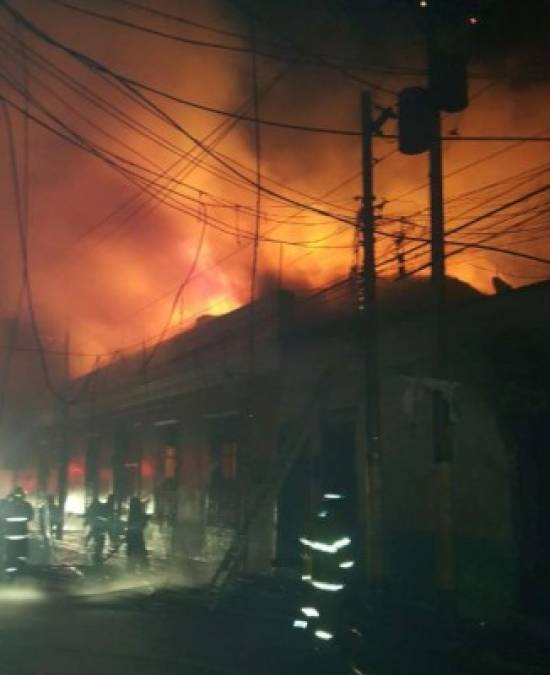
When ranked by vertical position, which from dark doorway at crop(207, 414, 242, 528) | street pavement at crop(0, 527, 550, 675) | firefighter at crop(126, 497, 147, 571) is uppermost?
dark doorway at crop(207, 414, 242, 528)

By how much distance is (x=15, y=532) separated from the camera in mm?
13289

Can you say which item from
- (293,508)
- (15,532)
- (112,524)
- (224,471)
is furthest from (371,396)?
(112,524)

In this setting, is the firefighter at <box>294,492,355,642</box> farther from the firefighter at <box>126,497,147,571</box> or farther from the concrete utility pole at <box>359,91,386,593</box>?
the firefighter at <box>126,497,147,571</box>

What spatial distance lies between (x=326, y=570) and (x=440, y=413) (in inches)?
77.9

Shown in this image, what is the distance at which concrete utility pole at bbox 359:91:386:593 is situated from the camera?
Result: 9.66m

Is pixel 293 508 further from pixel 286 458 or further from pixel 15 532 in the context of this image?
pixel 15 532

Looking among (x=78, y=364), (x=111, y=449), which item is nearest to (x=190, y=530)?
(x=111, y=449)

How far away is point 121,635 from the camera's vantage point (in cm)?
838

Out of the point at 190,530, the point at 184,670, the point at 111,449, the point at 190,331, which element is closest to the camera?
the point at 184,670

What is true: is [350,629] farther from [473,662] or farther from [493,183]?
[493,183]

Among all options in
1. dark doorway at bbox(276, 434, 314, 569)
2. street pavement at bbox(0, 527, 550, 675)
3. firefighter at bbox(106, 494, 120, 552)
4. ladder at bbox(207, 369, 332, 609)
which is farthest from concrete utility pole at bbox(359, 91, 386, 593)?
firefighter at bbox(106, 494, 120, 552)

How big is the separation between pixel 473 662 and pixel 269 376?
787cm

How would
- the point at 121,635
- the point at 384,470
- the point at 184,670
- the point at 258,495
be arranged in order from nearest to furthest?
1. the point at 184,670
2. the point at 121,635
3. the point at 384,470
4. the point at 258,495

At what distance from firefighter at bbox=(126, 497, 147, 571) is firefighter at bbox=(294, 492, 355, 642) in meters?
7.98
